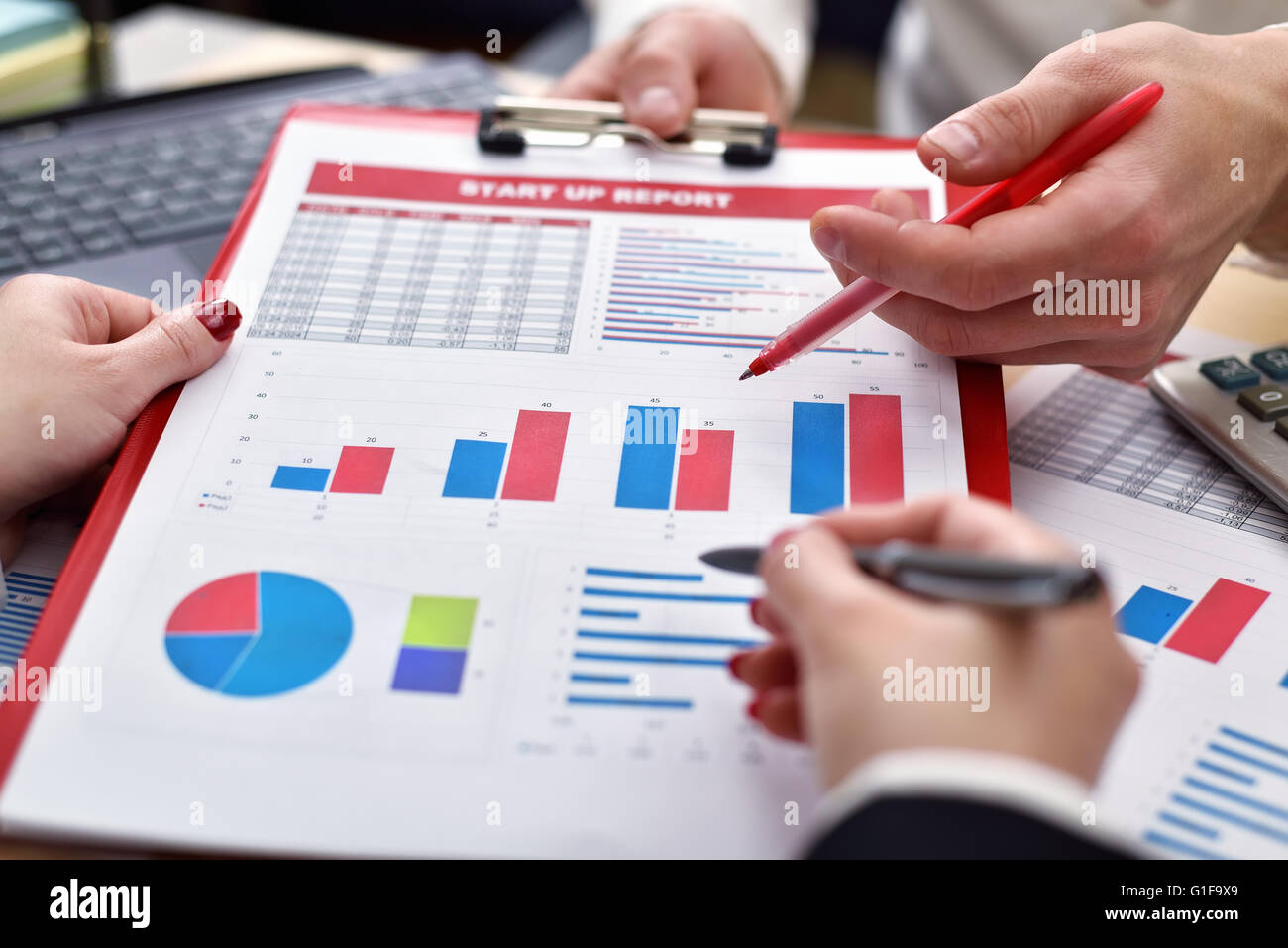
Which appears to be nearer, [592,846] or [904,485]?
[592,846]

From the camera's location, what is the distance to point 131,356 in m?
0.55

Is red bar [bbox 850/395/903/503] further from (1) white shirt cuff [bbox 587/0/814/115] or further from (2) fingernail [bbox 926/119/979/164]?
(1) white shirt cuff [bbox 587/0/814/115]

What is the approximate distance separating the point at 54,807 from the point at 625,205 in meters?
0.47

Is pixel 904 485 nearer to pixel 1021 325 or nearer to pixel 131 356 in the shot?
Result: pixel 1021 325

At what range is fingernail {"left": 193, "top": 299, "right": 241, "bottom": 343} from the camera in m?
0.57

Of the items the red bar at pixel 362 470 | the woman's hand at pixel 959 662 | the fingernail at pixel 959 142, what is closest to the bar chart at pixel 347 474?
the red bar at pixel 362 470

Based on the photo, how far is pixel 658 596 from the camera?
1.55 ft

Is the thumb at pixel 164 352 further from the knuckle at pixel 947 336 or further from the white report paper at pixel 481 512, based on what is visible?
the knuckle at pixel 947 336

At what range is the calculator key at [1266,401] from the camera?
60 centimetres

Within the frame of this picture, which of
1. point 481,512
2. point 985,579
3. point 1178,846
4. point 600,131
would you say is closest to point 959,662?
point 985,579

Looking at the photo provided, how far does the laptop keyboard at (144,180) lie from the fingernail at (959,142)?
0.50m

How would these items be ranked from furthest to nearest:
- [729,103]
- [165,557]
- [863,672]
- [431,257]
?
[729,103] < [431,257] < [165,557] < [863,672]

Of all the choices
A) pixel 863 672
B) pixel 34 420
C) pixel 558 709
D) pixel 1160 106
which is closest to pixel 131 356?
pixel 34 420

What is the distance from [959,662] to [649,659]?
0.14 m
